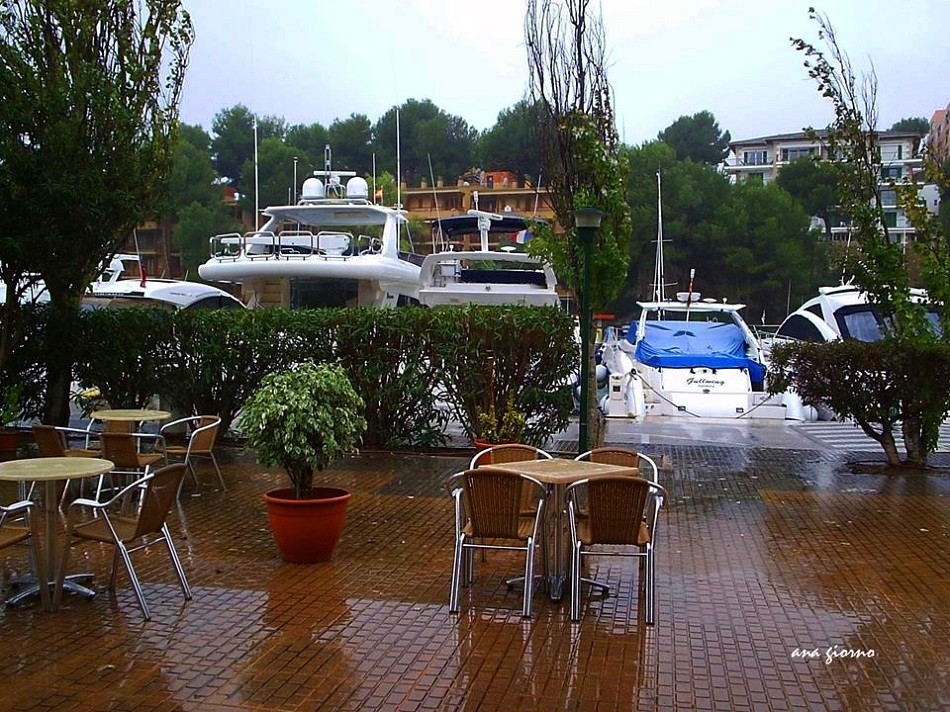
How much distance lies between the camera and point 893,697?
467cm

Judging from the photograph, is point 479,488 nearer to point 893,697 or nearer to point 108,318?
point 893,697

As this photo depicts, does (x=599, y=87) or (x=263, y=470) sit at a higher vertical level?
(x=599, y=87)

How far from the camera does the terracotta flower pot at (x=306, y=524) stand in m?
6.78

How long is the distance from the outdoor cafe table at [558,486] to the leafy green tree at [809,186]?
44341 mm

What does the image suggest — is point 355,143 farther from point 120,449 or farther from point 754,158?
point 754,158

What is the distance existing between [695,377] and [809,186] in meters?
35.0

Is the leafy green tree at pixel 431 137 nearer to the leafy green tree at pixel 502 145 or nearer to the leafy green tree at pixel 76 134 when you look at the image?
the leafy green tree at pixel 502 145

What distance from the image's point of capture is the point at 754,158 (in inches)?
3760

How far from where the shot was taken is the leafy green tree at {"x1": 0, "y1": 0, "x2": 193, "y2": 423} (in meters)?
10.7

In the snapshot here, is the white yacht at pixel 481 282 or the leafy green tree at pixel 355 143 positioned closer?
the white yacht at pixel 481 282

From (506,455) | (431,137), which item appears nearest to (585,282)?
(506,455)

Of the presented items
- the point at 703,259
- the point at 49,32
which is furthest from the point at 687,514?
the point at 703,259

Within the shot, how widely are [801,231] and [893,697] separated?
42.1 m

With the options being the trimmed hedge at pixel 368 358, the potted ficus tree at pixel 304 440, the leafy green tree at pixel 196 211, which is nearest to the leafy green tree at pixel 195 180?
the leafy green tree at pixel 196 211
